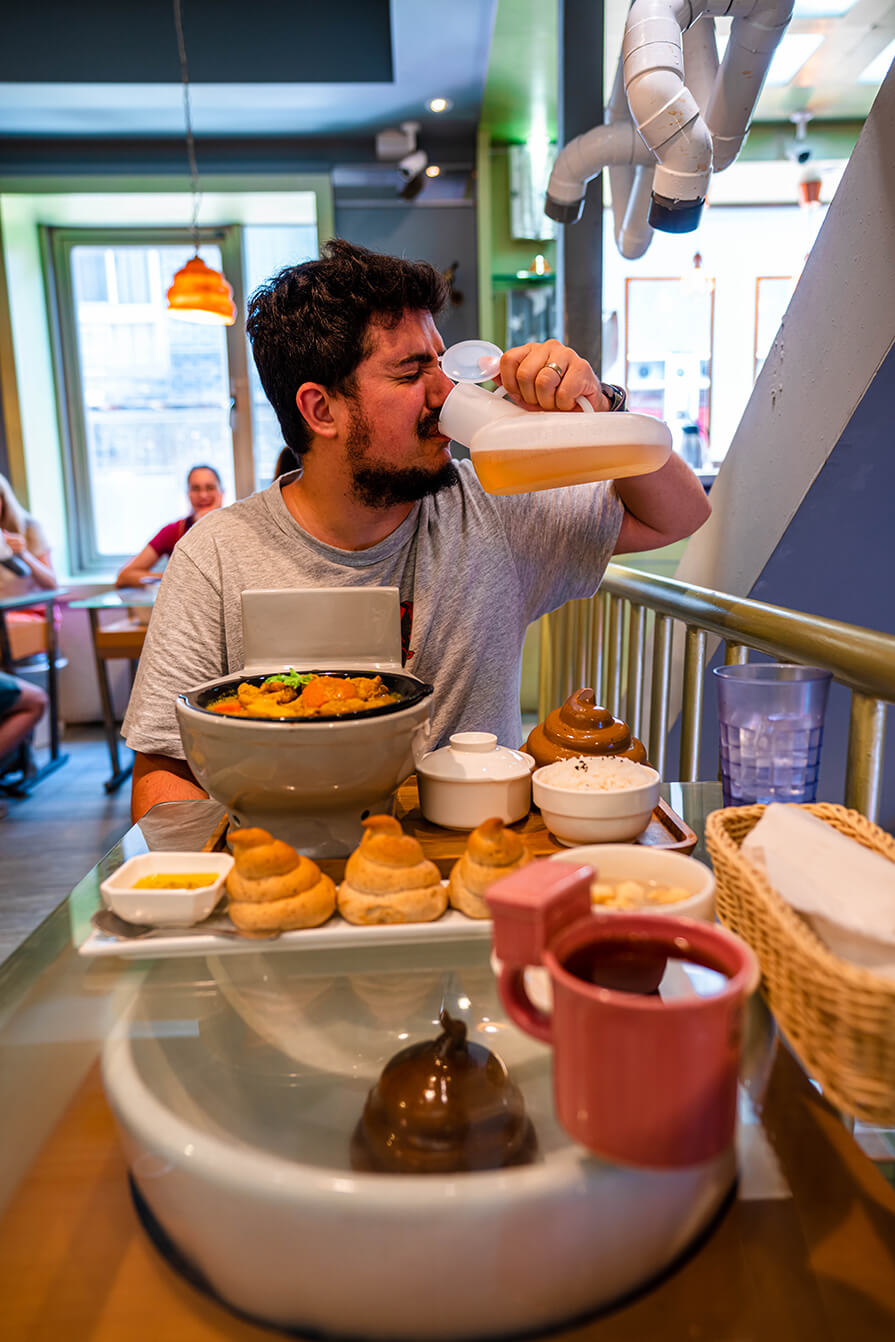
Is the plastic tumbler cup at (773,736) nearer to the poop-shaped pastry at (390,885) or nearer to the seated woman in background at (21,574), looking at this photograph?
the poop-shaped pastry at (390,885)

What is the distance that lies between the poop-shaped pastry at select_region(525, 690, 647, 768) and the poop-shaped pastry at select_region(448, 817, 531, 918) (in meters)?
0.27

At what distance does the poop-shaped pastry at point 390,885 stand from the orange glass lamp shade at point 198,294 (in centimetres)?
436

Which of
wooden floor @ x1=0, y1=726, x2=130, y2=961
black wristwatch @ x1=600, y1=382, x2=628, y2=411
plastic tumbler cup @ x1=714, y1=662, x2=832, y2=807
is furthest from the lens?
wooden floor @ x1=0, y1=726, x2=130, y2=961

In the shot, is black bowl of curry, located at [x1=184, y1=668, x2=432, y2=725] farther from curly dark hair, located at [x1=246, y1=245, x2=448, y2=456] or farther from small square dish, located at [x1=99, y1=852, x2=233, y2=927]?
curly dark hair, located at [x1=246, y1=245, x2=448, y2=456]

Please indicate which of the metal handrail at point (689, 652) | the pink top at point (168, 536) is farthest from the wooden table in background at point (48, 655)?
the metal handrail at point (689, 652)

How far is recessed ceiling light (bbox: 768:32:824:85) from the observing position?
440 cm

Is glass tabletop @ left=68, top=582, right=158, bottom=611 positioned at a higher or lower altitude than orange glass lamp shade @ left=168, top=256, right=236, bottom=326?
lower

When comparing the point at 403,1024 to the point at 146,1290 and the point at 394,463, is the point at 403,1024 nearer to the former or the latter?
the point at 146,1290

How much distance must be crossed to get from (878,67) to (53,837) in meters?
5.55

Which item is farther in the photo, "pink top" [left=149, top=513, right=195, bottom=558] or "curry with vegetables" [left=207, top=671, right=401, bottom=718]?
"pink top" [left=149, top=513, right=195, bottom=558]

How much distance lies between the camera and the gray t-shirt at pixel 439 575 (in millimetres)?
1489

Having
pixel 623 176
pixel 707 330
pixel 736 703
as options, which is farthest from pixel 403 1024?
pixel 707 330

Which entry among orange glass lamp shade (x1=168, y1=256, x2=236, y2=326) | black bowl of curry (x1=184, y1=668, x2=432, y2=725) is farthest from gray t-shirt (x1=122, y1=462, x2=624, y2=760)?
orange glass lamp shade (x1=168, y1=256, x2=236, y2=326)

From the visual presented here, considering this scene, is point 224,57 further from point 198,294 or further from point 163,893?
point 163,893
